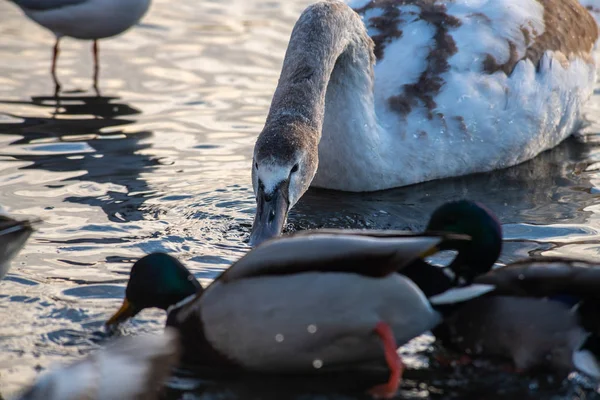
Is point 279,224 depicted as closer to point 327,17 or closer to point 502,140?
point 327,17

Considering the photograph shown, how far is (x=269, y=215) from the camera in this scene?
6.26 metres

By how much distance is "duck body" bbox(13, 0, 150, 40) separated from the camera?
414 inches

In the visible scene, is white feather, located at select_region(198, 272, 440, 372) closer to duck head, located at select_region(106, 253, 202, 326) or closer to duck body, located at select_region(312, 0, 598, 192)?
duck head, located at select_region(106, 253, 202, 326)

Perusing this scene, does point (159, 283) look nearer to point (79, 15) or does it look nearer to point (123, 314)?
point (123, 314)

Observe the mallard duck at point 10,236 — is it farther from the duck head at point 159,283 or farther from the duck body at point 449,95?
the duck body at point 449,95

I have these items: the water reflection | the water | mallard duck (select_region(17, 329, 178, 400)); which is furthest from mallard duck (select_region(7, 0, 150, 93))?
mallard duck (select_region(17, 329, 178, 400))

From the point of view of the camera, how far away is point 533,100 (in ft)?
28.2

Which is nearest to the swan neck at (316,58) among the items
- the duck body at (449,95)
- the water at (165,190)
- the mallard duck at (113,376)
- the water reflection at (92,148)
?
→ the duck body at (449,95)

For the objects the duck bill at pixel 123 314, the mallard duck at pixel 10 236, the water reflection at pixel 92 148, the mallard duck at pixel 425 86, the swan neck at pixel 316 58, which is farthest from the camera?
the mallard duck at pixel 425 86

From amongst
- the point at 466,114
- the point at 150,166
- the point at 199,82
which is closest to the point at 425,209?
the point at 466,114

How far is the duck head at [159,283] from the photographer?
5371mm

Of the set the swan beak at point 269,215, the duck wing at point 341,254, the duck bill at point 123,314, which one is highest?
the duck wing at point 341,254

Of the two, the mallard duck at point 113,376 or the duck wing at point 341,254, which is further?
the duck wing at point 341,254

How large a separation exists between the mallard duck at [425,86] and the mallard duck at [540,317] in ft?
7.00
